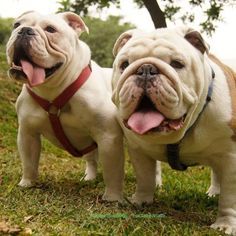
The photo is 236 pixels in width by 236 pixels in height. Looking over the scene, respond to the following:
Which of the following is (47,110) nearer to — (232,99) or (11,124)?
(232,99)

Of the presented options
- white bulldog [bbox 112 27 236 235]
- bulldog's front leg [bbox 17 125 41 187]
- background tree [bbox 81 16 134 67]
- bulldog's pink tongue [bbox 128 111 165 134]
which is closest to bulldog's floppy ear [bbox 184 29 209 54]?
white bulldog [bbox 112 27 236 235]

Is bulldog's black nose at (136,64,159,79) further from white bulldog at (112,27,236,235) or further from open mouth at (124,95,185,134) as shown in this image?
open mouth at (124,95,185,134)

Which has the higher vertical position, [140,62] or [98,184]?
[140,62]

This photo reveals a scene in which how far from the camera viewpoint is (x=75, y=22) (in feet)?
15.1

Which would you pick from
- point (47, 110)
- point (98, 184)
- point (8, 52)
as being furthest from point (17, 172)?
point (8, 52)

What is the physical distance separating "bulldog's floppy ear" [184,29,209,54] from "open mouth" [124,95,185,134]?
1.63 ft

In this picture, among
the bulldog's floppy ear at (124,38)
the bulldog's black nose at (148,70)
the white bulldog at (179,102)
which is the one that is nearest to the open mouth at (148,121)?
the white bulldog at (179,102)

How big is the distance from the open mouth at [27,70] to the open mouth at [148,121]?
36.0 inches

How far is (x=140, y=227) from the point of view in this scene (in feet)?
11.8

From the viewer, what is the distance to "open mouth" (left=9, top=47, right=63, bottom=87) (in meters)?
4.08

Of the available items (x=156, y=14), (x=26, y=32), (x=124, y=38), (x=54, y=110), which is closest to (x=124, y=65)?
(x=124, y=38)

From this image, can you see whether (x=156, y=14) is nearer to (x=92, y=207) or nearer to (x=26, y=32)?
(x=26, y=32)

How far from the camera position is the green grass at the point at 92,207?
3.57 meters

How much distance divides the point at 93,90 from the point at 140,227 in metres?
1.27
